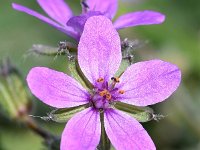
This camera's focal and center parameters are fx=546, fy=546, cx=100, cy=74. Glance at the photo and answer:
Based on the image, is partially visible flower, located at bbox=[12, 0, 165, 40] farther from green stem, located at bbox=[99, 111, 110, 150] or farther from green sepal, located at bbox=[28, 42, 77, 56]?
green stem, located at bbox=[99, 111, 110, 150]

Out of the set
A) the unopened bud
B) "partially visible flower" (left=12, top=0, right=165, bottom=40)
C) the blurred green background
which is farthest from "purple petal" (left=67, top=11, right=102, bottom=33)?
the blurred green background

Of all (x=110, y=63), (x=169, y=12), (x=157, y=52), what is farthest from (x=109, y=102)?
(x=169, y=12)

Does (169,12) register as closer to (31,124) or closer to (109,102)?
(31,124)

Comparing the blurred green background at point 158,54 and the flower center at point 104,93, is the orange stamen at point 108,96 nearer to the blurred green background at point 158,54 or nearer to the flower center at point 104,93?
the flower center at point 104,93

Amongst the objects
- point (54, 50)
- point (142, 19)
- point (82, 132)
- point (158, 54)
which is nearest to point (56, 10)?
point (54, 50)

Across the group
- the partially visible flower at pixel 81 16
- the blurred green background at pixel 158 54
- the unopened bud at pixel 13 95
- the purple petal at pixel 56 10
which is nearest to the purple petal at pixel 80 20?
the partially visible flower at pixel 81 16

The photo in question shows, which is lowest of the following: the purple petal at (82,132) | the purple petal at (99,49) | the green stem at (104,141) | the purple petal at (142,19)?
the green stem at (104,141)
